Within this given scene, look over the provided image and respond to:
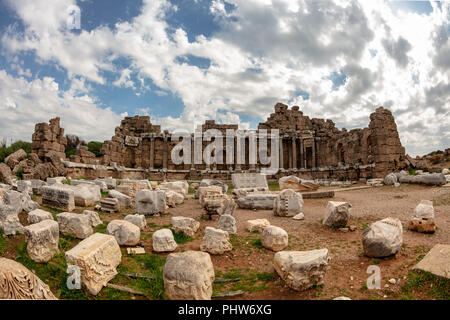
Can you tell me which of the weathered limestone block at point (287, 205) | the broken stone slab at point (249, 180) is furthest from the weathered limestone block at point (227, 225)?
the broken stone slab at point (249, 180)

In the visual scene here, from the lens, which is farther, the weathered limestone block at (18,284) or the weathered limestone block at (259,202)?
the weathered limestone block at (259,202)

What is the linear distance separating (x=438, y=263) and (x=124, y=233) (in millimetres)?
5712

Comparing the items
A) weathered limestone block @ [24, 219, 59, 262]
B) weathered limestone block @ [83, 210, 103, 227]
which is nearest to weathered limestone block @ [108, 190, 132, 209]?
weathered limestone block @ [83, 210, 103, 227]

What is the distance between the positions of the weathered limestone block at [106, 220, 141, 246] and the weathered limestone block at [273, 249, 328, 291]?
336 centimetres

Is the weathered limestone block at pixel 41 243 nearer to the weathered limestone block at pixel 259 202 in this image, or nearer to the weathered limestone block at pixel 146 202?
the weathered limestone block at pixel 146 202

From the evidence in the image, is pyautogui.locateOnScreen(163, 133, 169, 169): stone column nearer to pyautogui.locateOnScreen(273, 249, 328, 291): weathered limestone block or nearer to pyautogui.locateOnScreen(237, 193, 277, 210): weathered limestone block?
pyautogui.locateOnScreen(237, 193, 277, 210): weathered limestone block

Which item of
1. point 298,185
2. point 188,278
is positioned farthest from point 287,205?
point 298,185

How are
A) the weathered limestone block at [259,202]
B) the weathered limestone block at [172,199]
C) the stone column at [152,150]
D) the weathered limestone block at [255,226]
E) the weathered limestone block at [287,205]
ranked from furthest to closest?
the stone column at [152,150]
the weathered limestone block at [172,199]
the weathered limestone block at [259,202]
the weathered limestone block at [287,205]
the weathered limestone block at [255,226]

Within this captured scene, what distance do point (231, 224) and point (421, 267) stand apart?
3.94 metres

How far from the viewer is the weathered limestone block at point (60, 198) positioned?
8.34 m

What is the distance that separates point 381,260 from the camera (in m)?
4.59

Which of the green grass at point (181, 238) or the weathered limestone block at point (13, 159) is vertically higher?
the weathered limestone block at point (13, 159)

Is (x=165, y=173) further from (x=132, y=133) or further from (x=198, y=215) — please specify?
(x=198, y=215)

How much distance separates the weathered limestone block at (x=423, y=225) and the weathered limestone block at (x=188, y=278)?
519cm
